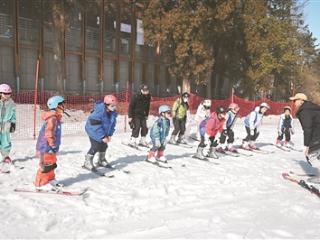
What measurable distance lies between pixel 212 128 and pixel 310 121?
349 cm

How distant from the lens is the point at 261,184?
9172 millimetres

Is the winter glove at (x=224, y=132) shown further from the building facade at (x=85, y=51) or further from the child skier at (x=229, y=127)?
the building facade at (x=85, y=51)

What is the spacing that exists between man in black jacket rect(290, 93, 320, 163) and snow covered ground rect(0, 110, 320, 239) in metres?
0.97

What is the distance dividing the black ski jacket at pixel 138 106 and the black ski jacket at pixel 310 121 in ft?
17.1

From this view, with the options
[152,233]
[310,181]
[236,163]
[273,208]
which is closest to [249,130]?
[236,163]

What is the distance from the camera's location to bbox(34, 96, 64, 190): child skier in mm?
7117

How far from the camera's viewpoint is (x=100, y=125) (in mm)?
8891

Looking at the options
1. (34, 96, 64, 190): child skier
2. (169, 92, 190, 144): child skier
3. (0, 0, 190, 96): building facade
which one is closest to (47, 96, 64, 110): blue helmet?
(34, 96, 64, 190): child skier

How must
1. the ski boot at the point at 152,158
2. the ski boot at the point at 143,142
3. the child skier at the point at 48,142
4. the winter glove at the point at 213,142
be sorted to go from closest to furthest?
the child skier at the point at 48,142 < the ski boot at the point at 152,158 < the winter glove at the point at 213,142 < the ski boot at the point at 143,142

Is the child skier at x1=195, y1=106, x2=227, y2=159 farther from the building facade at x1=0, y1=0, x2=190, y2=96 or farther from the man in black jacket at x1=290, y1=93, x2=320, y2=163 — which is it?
the building facade at x1=0, y1=0, x2=190, y2=96

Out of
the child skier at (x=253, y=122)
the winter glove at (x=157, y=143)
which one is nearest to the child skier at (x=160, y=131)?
the winter glove at (x=157, y=143)

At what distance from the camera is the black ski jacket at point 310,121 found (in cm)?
847

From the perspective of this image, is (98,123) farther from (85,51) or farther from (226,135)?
(85,51)

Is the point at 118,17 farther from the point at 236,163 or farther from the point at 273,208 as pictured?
the point at 273,208
